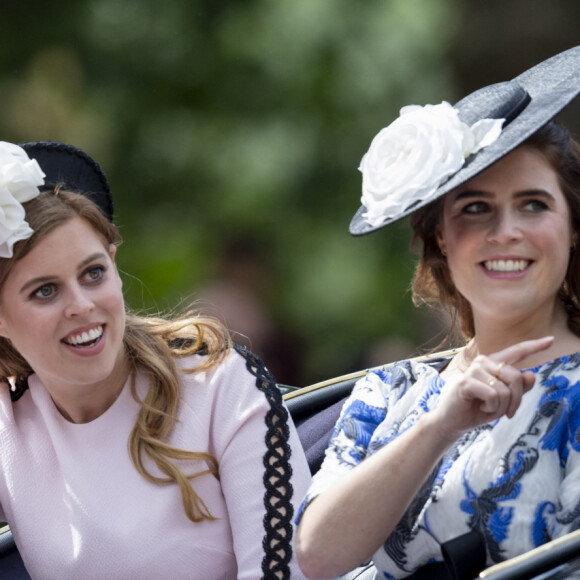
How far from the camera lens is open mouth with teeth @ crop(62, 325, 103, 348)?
226cm

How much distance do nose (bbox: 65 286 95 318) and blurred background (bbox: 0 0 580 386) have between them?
29.6 inches

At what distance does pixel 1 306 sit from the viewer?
2293mm

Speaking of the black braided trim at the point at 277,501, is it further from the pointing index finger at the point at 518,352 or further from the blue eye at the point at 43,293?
the pointing index finger at the point at 518,352

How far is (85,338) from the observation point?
2.26m

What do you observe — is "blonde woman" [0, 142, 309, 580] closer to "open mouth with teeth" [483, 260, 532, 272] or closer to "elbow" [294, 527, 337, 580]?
"elbow" [294, 527, 337, 580]

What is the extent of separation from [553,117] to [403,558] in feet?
2.56

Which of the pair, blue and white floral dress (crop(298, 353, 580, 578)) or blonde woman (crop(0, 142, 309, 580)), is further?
blonde woman (crop(0, 142, 309, 580))

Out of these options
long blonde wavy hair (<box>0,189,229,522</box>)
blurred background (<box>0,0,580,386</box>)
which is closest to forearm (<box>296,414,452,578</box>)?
long blonde wavy hair (<box>0,189,229,522</box>)

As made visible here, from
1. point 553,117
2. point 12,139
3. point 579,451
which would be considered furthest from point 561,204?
point 12,139

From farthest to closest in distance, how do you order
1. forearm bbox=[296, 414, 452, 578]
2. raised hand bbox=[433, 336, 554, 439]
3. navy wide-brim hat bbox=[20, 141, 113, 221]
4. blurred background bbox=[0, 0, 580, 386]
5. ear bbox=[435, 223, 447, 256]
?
blurred background bbox=[0, 0, 580, 386] → navy wide-brim hat bbox=[20, 141, 113, 221] → ear bbox=[435, 223, 447, 256] → forearm bbox=[296, 414, 452, 578] → raised hand bbox=[433, 336, 554, 439]

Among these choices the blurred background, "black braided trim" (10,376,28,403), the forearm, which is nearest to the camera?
the forearm

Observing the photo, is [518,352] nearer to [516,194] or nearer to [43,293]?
[516,194]

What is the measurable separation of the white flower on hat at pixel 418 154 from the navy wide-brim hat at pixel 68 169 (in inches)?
26.2

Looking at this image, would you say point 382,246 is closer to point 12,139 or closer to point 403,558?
point 12,139
